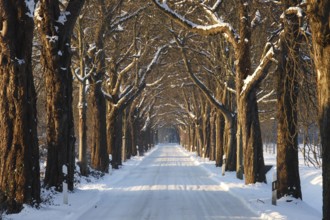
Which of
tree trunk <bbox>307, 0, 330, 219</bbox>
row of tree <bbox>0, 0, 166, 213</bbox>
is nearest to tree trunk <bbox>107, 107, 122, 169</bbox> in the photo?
row of tree <bbox>0, 0, 166, 213</bbox>

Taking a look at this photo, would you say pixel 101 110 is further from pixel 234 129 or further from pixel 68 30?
pixel 68 30

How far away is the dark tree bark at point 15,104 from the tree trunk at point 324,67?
6.64 m

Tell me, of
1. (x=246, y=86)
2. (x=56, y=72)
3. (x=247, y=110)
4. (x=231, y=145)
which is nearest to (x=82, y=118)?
(x=56, y=72)

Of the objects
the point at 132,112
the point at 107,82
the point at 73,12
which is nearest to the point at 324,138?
the point at 73,12

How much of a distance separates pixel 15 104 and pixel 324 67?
6948mm

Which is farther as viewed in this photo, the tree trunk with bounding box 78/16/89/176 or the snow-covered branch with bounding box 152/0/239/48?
the tree trunk with bounding box 78/16/89/176

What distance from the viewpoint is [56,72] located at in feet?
48.1

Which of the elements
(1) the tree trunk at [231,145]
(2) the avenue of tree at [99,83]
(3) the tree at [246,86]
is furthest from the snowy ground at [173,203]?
(1) the tree trunk at [231,145]

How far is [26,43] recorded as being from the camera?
11.2 meters

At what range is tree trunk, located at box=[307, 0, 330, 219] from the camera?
753 cm

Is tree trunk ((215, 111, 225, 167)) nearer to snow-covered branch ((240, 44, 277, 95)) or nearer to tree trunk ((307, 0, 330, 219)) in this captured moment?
snow-covered branch ((240, 44, 277, 95))

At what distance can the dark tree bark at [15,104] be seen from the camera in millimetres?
10891

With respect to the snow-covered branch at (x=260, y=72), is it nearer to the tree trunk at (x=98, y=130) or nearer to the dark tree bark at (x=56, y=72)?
the dark tree bark at (x=56, y=72)

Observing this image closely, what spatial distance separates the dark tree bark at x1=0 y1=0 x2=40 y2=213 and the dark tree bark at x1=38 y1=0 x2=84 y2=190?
311cm
